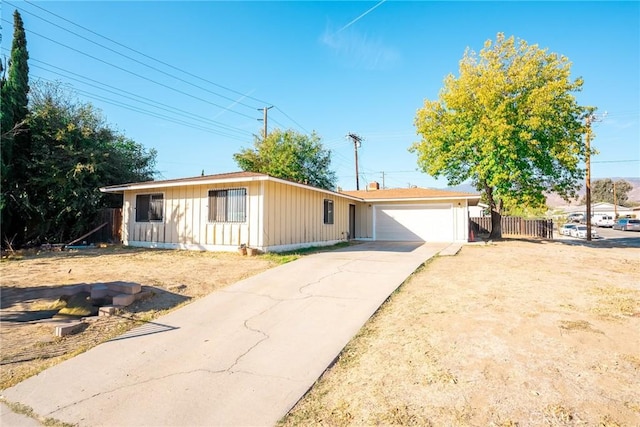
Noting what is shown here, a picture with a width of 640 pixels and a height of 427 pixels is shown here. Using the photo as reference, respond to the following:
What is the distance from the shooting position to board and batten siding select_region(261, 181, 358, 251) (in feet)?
35.4

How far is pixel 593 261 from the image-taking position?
405 inches

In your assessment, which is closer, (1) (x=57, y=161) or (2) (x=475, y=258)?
(2) (x=475, y=258)

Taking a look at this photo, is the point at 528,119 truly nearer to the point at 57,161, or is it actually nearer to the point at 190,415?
the point at 190,415

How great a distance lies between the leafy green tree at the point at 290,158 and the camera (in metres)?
25.7

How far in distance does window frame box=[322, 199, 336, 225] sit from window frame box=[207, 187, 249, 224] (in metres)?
4.61

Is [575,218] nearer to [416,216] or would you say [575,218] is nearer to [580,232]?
[580,232]

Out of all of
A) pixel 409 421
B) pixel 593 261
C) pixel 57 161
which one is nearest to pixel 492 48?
pixel 593 261

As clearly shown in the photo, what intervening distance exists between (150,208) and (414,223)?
13.5 meters

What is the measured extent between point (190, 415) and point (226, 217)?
9239 mm

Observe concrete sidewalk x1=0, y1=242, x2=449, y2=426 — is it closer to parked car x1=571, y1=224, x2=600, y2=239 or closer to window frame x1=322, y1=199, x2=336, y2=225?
window frame x1=322, y1=199, x2=336, y2=225

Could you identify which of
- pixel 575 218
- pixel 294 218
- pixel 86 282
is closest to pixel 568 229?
pixel 294 218

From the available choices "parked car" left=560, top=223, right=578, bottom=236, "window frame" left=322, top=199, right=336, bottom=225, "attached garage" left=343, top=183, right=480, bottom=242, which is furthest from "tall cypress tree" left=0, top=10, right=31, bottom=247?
"parked car" left=560, top=223, right=578, bottom=236

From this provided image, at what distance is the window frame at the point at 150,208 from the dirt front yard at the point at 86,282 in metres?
2.20

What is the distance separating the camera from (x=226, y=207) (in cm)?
1128
